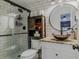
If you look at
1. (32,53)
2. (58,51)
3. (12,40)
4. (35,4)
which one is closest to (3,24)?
(12,40)

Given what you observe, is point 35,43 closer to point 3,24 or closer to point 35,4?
point 3,24

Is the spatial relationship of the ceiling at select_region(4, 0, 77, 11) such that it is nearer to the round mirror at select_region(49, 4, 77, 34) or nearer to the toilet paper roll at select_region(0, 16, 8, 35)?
the round mirror at select_region(49, 4, 77, 34)

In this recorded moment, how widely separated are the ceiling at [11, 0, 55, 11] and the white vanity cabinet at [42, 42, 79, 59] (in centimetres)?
123

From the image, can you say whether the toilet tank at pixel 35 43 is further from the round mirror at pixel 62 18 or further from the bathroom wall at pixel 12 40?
the round mirror at pixel 62 18

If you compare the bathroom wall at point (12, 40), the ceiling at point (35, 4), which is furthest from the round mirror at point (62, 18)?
the bathroom wall at point (12, 40)

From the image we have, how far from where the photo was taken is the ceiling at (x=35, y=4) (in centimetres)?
293

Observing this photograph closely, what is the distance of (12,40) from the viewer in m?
2.65

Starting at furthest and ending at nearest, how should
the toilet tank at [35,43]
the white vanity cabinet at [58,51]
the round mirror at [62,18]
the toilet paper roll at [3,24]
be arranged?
the toilet tank at [35,43], the round mirror at [62,18], the toilet paper roll at [3,24], the white vanity cabinet at [58,51]

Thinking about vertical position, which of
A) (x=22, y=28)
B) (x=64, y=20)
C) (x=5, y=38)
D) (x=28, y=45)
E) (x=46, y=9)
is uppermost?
(x=46, y=9)

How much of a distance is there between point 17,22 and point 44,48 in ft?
3.60

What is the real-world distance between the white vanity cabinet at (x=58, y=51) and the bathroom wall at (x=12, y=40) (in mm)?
870

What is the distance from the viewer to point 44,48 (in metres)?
2.39

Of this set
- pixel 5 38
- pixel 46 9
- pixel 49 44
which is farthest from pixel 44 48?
pixel 46 9

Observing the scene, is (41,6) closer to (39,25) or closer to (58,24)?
(39,25)
